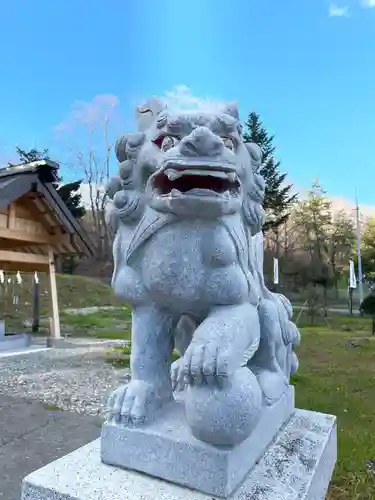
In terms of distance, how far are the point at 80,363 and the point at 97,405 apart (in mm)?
2184

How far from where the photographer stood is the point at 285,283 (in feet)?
58.6

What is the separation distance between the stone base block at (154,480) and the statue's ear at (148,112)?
3.40 ft

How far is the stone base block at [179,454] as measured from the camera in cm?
114

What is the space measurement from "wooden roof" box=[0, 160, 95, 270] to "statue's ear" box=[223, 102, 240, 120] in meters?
5.71

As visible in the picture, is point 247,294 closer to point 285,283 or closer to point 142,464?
point 142,464

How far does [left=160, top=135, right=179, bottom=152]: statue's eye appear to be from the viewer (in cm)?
123

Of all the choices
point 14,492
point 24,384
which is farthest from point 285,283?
point 14,492

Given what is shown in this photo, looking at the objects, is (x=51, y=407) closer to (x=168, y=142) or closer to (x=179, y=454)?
(x=179, y=454)

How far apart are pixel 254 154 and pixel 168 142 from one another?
1.08ft

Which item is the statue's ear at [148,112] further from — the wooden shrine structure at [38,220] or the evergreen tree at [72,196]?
the evergreen tree at [72,196]

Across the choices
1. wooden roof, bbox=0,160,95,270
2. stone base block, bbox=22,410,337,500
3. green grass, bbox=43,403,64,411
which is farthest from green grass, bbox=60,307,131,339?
stone base block, bbox=22,410,337,500

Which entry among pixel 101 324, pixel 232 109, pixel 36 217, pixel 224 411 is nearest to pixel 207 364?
pixel 224 411

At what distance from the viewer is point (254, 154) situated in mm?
1406

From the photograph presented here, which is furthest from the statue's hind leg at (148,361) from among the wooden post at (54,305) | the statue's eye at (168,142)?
the wooden post at (54,305)
